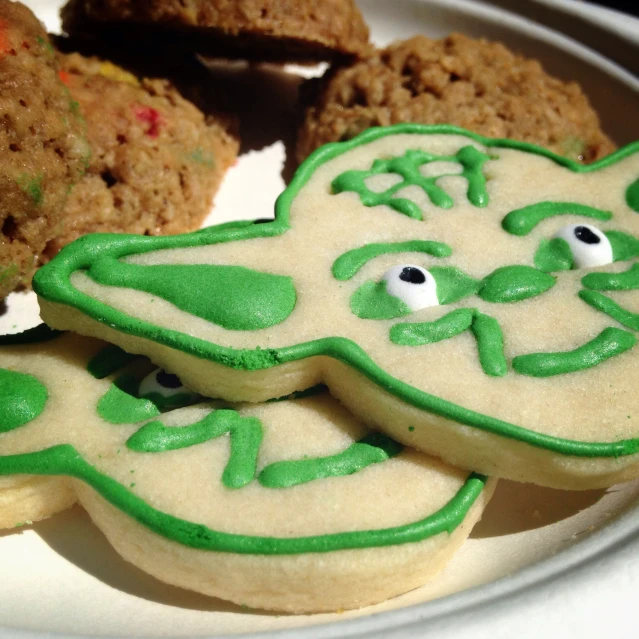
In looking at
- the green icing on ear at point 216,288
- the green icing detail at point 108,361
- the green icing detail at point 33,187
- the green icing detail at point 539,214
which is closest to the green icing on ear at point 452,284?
the green icing detail at point 539,214

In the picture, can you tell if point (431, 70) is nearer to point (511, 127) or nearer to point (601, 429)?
point (511, 127)

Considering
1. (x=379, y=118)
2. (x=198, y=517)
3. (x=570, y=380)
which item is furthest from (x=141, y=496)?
(x=379, y=118)

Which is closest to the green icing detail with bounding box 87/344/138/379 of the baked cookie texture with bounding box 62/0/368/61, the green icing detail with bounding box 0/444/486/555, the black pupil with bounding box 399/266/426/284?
the green icing detail with bounding box 0/444/486/555

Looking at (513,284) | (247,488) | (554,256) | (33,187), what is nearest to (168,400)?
(247,488)

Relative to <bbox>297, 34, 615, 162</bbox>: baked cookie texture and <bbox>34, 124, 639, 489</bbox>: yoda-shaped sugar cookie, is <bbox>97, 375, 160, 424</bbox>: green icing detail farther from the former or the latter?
<bbox>297, 34, 615, 162</bbox>: baked cookie texture

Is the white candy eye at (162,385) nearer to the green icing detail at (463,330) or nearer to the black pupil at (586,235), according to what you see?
the green icing detail at (463,330)

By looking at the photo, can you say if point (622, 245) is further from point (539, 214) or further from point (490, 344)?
point (490, 344)

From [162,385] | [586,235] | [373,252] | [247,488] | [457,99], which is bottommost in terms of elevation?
[247,488]
